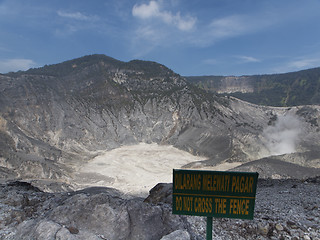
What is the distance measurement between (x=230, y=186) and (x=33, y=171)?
3074cm

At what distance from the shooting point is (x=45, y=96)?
50.7 metres

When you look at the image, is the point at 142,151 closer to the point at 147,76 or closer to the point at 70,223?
the point at 147,76

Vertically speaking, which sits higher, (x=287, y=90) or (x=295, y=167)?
(x=287, y=90)

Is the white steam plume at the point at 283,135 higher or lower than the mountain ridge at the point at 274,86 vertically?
lower

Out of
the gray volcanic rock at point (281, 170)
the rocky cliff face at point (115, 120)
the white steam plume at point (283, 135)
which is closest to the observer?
the gray volcanic rock at point (281, 170)

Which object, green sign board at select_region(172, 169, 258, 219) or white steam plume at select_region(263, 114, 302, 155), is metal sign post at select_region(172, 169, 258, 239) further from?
white steam plume at select_region(263, 114, 302, 155)

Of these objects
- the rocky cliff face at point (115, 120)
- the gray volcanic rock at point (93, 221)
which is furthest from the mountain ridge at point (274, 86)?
the gray volcanic rock at point (93, 221)

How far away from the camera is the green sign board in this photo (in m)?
4.39

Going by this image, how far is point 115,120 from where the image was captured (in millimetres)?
53906

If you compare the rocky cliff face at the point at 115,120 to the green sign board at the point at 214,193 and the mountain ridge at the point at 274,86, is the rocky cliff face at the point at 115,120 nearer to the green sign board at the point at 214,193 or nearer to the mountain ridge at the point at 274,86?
the green sign board at the point at 214,193

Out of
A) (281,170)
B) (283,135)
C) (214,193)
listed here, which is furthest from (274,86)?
(214,193)

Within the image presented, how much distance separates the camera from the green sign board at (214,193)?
4391 mm

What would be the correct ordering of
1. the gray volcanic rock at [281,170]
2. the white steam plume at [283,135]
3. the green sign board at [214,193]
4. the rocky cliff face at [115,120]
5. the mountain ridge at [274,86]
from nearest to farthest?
1. the green sign board at [214,193]
2. the gray volcanic rock at [281,170]
3. the rocky cliff face at [115,120]
4. the white steam plume at [283,135]
5. the mountain ridge at [274,86]

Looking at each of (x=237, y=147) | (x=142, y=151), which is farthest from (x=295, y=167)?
(x=142, y=151)
